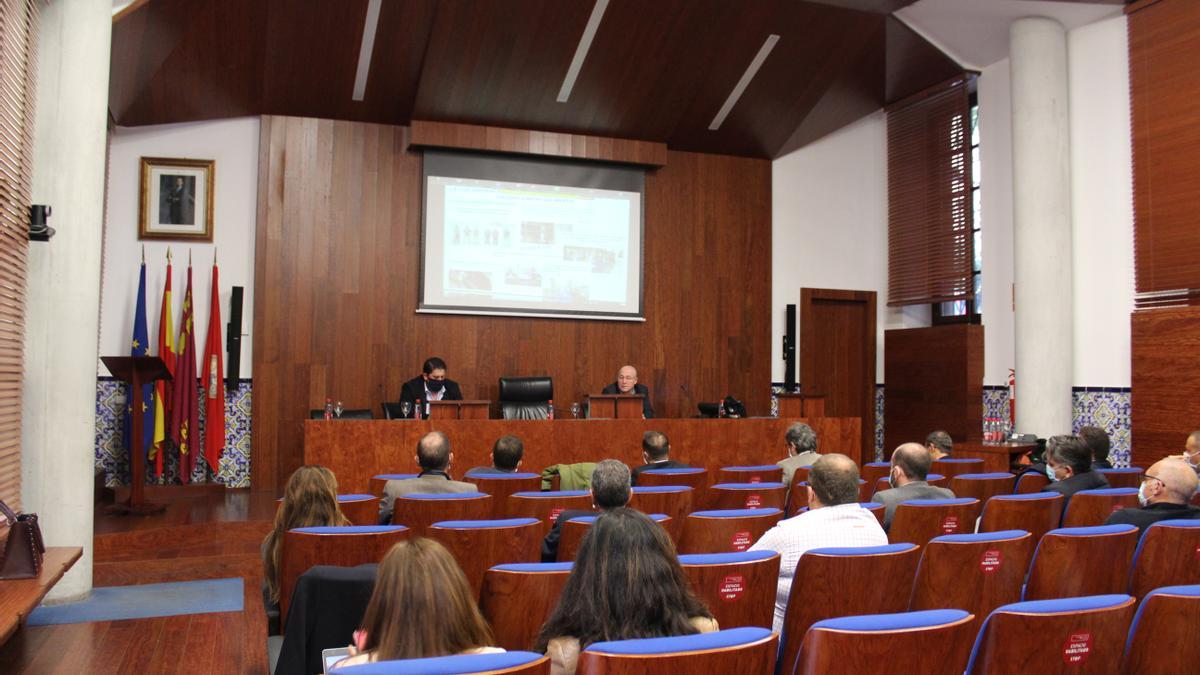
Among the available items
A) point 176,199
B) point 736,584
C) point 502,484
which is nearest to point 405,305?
point 176,199

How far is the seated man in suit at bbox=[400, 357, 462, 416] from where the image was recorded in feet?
24.8

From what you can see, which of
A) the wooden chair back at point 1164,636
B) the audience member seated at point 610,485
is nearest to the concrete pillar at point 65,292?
the audience member seated at point 610,485

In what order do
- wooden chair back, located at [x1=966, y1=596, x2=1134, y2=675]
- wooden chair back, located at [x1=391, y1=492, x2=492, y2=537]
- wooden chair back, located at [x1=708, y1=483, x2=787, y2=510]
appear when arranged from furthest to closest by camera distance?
wooden chair back, located at [x1=708, y1=483, x2=787, y2=510] → wooden chair back, located at [x1=391, y1=492, x2=492, y2=537] → wooden chair back, located at [x1=966, y1=596, x2=1134, y2=675]

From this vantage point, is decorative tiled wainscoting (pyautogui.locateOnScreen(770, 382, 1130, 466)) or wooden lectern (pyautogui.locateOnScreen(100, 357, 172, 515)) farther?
decorative tiled wainscoting (pyautogui.locateOnScreen(770, 382, 1130, 466))

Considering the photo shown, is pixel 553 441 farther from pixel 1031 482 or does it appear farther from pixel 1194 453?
pixel 1194 453

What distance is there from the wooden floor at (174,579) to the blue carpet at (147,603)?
82 millimetres

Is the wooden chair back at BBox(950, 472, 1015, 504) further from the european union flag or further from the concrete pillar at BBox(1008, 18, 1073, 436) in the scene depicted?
the european union flag

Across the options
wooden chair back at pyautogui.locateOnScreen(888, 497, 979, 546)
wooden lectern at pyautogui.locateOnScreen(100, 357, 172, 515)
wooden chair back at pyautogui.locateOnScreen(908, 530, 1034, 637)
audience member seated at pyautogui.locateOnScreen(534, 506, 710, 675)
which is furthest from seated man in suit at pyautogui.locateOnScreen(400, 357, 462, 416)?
audience member seated at pyautogui.locateOnScreen(534, 506, 710, 675)

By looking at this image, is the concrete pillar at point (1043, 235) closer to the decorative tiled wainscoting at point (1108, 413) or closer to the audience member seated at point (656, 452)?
the decorative tiled wainscoting at point (1108, 413)

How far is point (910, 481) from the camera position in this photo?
3756 millimetres

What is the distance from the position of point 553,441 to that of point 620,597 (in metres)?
4.65

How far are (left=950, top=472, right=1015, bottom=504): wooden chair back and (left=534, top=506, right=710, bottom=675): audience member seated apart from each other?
300 centimetres

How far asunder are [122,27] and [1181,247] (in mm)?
7705

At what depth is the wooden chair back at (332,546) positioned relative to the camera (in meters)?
2.69
